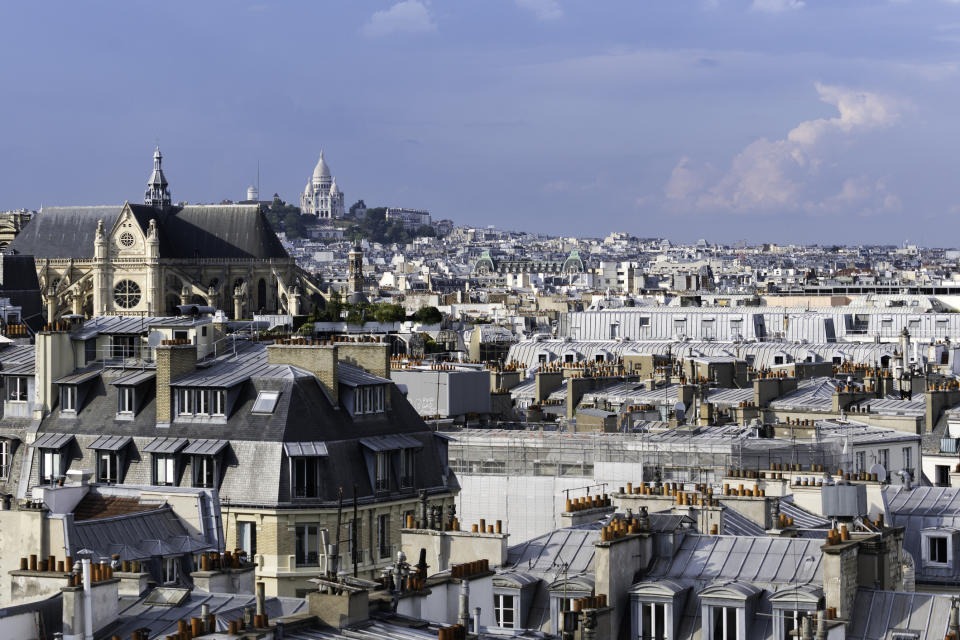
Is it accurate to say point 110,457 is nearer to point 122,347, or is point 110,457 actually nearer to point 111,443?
point 111,443

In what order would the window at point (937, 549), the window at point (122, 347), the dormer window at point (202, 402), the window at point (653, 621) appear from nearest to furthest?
the window at point (653, 621) < the window at point (937, 549) < the dormer window at point (202, 402) < the window at point (122, 347)

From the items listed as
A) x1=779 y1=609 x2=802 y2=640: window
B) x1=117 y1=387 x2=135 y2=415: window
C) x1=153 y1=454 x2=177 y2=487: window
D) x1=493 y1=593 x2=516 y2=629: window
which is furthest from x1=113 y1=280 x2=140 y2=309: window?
x1=779 y1=609 x2=802 y2=640: window

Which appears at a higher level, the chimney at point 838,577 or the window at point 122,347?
the window at point 122,347

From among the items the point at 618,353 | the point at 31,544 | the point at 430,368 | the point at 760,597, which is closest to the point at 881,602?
the point at 760,597

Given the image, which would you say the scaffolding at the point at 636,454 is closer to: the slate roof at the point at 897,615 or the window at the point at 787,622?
the slate roof at the point at 897,615

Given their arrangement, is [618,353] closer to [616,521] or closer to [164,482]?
[164,482]

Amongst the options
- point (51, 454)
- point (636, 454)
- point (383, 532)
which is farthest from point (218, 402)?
point (636, 454)

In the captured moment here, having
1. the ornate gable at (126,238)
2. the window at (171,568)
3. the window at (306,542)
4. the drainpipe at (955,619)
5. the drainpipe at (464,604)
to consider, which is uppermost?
the ornate gable at (126,238)

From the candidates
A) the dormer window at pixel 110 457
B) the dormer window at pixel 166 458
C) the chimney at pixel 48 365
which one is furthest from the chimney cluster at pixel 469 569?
the chimney at pixel 48 365
